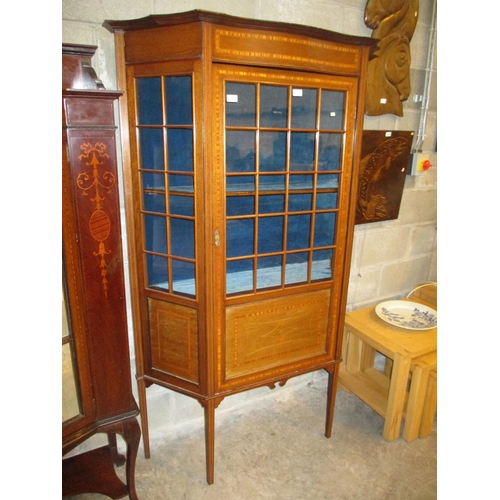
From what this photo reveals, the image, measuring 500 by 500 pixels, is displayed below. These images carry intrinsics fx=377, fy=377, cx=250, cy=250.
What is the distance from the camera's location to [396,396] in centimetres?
193

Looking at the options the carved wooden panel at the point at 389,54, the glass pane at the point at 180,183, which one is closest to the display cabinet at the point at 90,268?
the glass pane at the point at 180,183

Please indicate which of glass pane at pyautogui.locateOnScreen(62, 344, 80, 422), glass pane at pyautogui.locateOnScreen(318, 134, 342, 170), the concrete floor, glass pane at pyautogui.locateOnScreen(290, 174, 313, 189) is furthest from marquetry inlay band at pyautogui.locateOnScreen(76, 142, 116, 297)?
the concrete floor

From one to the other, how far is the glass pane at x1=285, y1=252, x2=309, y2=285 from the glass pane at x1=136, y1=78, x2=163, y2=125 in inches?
30.4

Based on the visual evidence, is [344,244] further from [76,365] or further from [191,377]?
[76,365]

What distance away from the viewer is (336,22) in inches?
71.0

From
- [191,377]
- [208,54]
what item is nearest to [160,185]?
[208,54]

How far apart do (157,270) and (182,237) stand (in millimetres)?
199

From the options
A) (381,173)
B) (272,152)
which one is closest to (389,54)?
(381,173)

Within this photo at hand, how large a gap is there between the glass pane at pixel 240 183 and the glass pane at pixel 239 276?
0.30m

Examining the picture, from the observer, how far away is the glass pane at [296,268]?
1649 millimetres

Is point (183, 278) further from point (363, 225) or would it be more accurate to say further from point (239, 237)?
point (363, 225)

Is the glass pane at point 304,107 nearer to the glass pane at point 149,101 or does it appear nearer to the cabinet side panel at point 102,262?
the glass pane at point 149,101

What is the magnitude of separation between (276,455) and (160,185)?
1.44m

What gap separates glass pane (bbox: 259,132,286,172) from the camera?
1480mm
